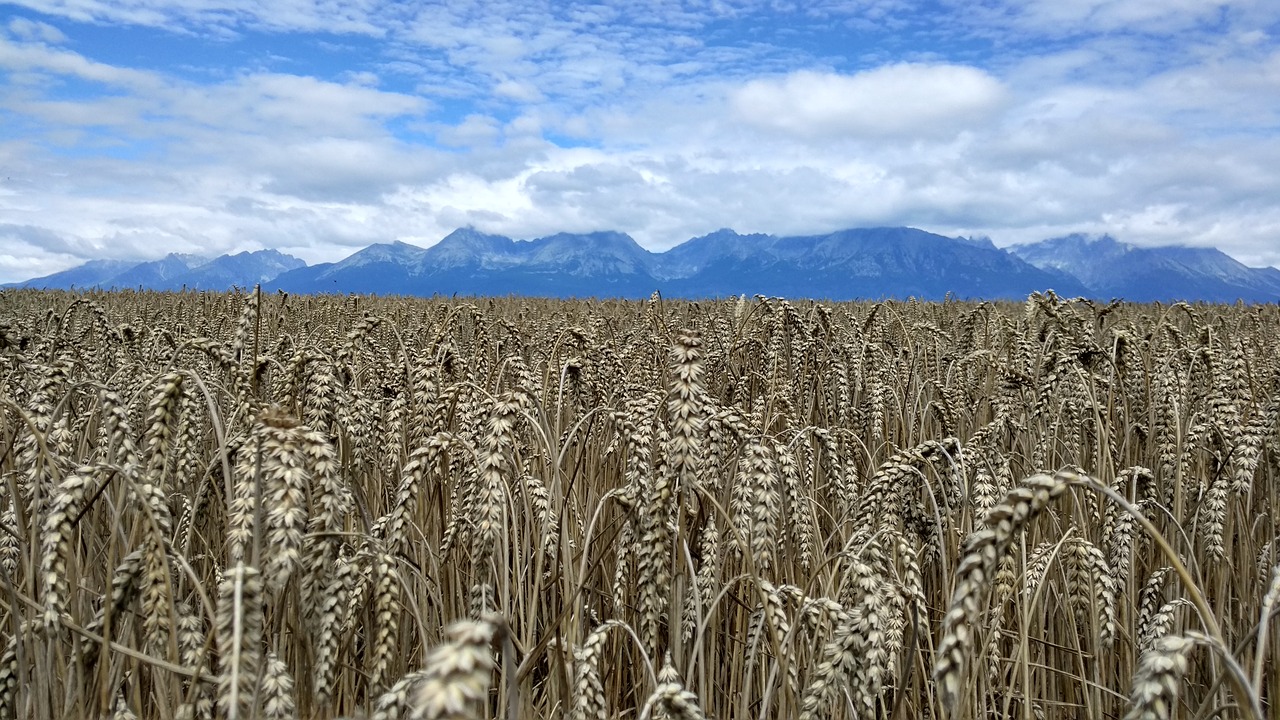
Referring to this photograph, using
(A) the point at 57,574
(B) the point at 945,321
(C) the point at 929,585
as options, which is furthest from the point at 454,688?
(B) the point at 945,321

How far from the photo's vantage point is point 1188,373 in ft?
15.5

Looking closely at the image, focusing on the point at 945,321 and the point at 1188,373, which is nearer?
the point at 1188,373

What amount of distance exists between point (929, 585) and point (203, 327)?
6482 millimetres

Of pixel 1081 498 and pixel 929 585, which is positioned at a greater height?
pixel 1081 498

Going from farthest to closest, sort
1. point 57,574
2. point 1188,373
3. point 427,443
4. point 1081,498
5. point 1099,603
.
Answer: point 1188,373, point 1081,498, point 1099,603, point 427,443, point 57,574

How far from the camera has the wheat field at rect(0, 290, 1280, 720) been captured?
160cm

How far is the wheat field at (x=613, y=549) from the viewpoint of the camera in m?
1.60

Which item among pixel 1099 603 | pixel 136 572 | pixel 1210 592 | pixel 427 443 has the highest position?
pixel 427 443

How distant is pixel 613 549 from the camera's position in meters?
3.68

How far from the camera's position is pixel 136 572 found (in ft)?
5.79

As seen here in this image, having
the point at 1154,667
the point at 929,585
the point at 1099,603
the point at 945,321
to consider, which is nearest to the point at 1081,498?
the point at 929,585

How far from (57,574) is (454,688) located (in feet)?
4.15

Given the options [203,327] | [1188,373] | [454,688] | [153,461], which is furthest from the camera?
[203,327]

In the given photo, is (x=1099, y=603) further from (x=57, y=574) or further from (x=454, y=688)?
(x=57, y=574)
